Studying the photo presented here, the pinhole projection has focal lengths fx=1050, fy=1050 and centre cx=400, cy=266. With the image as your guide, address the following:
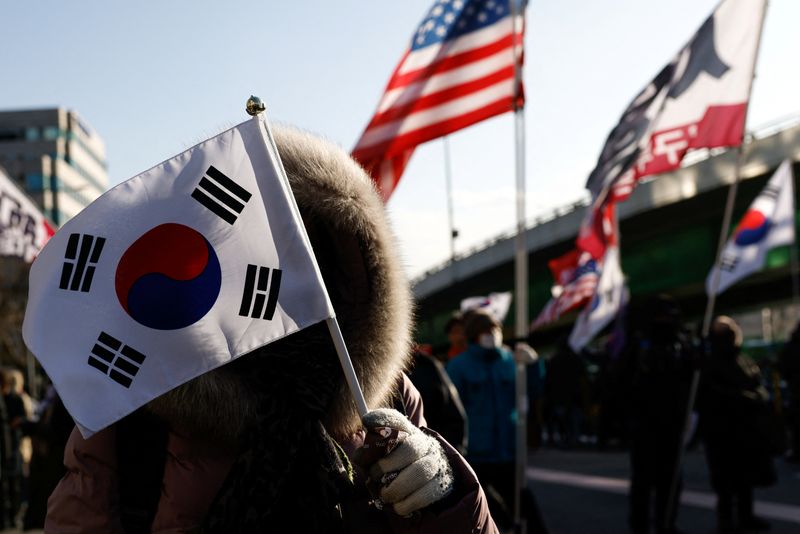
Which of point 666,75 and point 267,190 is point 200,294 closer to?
point 267,190

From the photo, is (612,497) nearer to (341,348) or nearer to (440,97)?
(440,97)

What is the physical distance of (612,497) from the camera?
11.2 metres

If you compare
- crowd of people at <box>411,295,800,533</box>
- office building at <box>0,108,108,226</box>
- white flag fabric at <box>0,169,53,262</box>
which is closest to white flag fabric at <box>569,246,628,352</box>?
crowd of people at <box>411,295,800,533</box>

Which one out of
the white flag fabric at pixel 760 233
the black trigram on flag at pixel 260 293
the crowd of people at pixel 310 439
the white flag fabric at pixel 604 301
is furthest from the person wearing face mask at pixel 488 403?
the white flag fabric at pixel 604 301

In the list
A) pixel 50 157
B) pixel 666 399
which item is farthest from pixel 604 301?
pixel 50 157

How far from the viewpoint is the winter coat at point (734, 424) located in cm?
838

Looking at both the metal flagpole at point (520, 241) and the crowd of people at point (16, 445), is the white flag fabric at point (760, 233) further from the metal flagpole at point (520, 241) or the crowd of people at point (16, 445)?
the crowd of people at point (16, 445)

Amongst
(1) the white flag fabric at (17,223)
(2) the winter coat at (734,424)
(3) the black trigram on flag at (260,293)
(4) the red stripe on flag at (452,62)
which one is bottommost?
(2) the winter coat at (734,424)

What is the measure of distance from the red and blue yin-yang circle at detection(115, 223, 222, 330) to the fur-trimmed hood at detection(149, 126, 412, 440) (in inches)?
7.7

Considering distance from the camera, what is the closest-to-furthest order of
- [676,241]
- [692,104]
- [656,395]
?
[692,104], [656,395], [676,241]

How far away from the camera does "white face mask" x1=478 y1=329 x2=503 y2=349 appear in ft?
24.7

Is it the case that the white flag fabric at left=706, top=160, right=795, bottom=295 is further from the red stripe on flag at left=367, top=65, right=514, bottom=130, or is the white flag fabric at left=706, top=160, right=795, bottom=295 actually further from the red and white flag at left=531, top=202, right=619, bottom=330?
the red stripe on flag at left=367, top=65, right=514, bottom=130

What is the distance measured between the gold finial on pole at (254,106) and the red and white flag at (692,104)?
588 centimetres

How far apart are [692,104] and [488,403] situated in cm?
272
